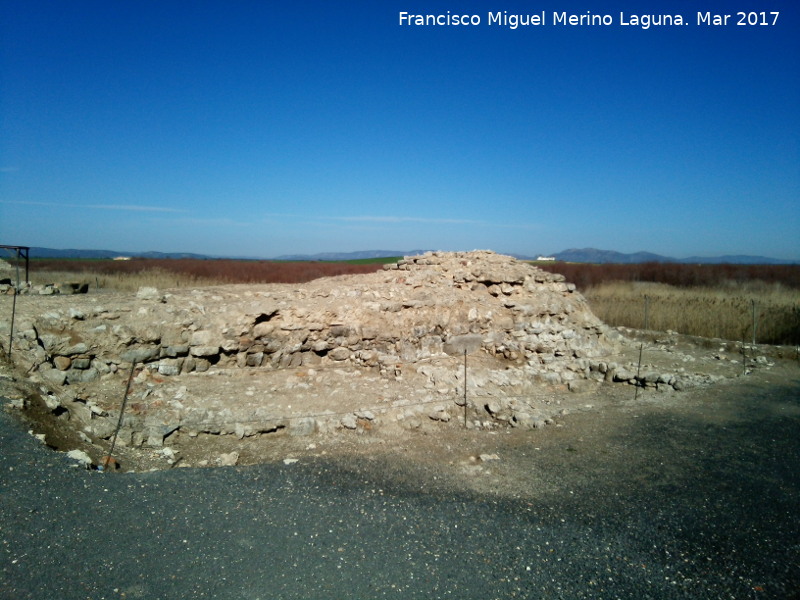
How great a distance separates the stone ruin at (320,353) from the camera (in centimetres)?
698

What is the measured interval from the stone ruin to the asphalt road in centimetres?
160

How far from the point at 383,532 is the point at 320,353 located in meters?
5.15

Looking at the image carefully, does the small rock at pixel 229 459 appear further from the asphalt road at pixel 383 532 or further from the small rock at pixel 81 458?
the small rock at pixel 81 458

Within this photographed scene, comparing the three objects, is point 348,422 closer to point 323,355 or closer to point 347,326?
point 323,355

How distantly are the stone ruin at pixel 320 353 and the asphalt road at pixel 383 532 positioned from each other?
62.9 inches

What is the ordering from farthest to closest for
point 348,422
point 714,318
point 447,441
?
point 714,318, point 348,422, point 447,441

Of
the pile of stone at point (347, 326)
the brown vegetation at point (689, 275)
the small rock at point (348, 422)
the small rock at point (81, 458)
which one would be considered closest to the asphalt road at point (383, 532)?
the small rock at point (81, 458)

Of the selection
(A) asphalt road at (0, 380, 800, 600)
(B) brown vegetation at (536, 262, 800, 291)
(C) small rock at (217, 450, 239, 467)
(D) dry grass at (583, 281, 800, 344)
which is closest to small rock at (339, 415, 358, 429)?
(A) asphalt road at (0, 380, 800, 600)

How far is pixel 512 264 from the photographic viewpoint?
11.9 m

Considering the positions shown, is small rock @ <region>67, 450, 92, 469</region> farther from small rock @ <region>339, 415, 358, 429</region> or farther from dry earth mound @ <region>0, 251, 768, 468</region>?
small rock @ <region>339, 415, 358, 429</region>

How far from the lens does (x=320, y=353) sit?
908cm

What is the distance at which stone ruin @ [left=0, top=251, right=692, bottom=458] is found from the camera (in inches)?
275

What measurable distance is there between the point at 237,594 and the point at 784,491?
19.8 ft

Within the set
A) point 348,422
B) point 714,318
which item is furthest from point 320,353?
point 714,318
